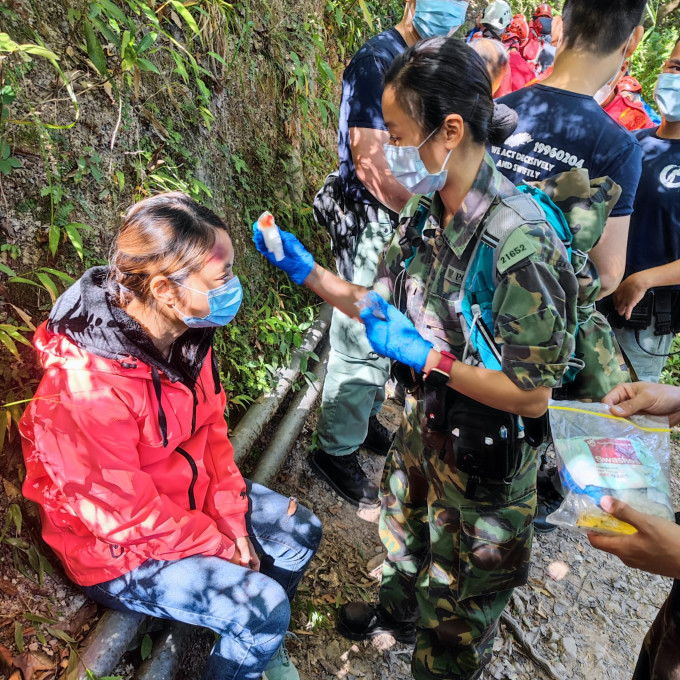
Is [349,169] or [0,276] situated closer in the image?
[0,276]

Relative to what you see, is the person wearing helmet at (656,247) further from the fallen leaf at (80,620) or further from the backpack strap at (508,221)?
the fallen leaf at (80,620)

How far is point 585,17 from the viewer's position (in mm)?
2021

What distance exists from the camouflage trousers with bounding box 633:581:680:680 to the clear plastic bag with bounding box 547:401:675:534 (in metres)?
0.22

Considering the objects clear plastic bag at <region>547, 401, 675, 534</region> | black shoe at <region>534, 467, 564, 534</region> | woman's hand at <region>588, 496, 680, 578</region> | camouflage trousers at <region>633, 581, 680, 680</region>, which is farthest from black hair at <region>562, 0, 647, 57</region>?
black shoe at <region>534, 467, 564, 534</region>

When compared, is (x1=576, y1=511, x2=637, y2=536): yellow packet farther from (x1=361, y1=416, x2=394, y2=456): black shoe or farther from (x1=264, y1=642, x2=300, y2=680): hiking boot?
(x1=361, y1=416, x2=394, y2=456): black shoe

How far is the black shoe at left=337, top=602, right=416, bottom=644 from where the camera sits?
2467 mm

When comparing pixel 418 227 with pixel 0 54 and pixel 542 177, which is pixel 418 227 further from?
pixel 0 54

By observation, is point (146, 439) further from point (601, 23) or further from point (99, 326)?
point (601, 23)

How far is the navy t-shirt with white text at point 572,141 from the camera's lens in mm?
2027

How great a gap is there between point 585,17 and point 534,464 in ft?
5.81

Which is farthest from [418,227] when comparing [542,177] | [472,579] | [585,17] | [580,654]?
[580,654]

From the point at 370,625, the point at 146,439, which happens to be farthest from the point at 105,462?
the point at 370,625

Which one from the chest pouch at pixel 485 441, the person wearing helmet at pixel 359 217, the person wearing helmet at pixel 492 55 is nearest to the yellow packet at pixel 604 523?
the chest pouch at pixel 485 441

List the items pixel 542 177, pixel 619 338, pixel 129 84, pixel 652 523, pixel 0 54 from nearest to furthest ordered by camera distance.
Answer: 1. pixel 652 523
2. pixel 0 54
3. pixel 542 177
4. pixel 129 84
5. pixel 619 338
